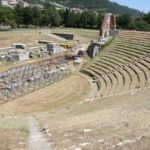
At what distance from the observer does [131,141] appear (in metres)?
11.2

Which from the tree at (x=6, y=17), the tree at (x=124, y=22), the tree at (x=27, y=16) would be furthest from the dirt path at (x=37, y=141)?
the tree at (x=124, y=22)

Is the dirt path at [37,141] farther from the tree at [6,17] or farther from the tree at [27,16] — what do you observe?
the tree at [27,16]

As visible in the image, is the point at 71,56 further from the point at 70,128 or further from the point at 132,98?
the point at 70,128

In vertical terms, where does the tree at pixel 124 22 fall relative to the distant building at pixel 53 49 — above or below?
above


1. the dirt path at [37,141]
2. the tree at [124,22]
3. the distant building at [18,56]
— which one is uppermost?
the tree at [124,22]

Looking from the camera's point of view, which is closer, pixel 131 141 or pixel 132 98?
pixel 131 141

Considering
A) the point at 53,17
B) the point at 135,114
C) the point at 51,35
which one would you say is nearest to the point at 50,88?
the point at 135,114

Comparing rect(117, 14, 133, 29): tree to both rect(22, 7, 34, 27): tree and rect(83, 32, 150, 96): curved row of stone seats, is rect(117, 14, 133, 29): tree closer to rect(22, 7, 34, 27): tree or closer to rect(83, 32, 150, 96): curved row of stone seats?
rect(22, 7, 34, 27): tree

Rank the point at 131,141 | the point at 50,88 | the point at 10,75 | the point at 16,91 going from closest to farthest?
1. the point at 131,141
2. the point at 16,91
3. the point at 50,88
4. the point at 10,75

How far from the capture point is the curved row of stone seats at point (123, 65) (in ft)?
89.1

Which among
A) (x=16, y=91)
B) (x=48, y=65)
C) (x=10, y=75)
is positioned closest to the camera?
(x=16, y=91)

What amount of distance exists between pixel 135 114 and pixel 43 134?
3.93m

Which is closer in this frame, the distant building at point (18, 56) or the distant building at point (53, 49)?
the distant building at point (18, 56)

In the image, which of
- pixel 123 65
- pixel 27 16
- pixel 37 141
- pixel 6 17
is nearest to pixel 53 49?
pixel 123 65
